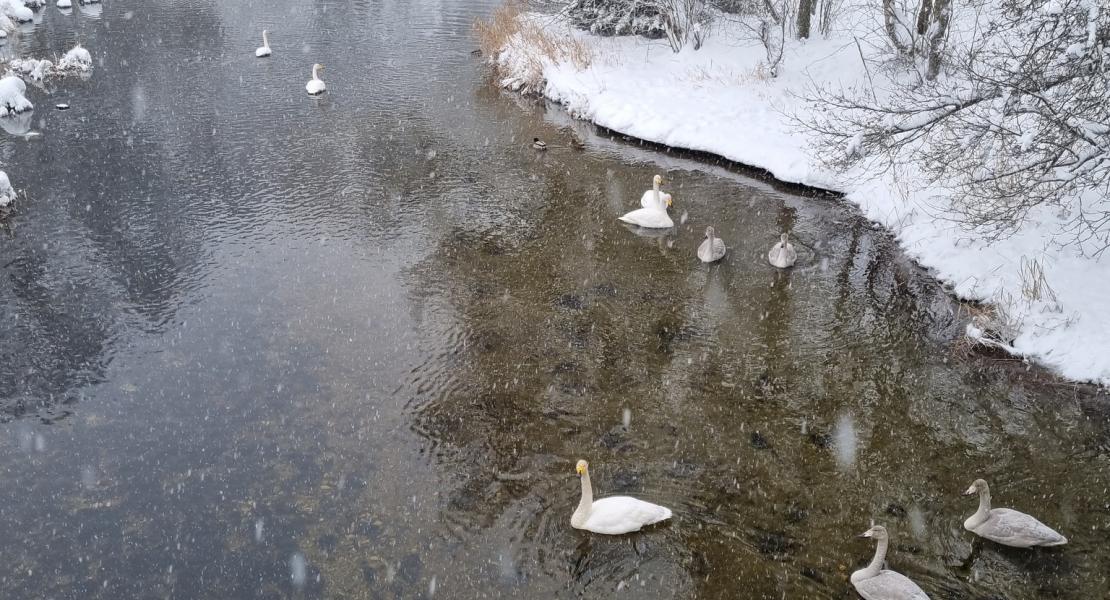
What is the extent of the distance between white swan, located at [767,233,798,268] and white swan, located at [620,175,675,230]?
8.31ft

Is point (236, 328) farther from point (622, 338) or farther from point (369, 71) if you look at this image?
point (369, 71)

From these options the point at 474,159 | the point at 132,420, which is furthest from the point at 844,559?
the point at 474,159

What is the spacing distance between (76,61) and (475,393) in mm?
23113

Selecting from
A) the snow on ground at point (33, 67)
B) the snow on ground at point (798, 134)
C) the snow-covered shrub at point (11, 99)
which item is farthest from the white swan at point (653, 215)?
the snow on ground at point (33, 67)

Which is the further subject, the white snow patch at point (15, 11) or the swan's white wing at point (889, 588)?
the white snow patch at point (15, 11)

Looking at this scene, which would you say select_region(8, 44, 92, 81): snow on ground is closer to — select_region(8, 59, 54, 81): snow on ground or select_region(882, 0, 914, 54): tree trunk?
select_region(8, 59, 54, 81): snow on ground

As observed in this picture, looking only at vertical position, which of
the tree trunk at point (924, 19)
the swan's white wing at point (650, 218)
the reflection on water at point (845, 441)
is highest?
the tree trunk at point (924, 19)

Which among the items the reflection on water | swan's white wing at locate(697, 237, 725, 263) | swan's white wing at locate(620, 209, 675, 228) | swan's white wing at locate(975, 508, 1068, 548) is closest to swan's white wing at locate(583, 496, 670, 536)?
the reflection on water

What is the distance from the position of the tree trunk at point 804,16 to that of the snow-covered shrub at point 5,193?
21.9m

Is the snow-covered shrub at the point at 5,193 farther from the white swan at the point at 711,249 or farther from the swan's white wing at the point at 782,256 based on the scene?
the swan's white wing at the point at 782,256

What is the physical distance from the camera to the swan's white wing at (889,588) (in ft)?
26.3

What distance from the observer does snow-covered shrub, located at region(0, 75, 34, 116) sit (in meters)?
22.8

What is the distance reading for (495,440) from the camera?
35.2 ft

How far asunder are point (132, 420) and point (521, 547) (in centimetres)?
620
